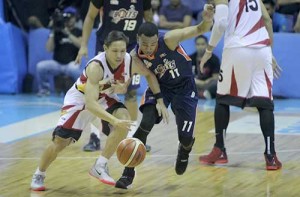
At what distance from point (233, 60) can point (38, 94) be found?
6.35 metres

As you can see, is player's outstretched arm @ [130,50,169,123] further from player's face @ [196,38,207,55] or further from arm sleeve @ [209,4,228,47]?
player's face @ [196,38,207,55]

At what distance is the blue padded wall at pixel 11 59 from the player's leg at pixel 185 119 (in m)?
6.81

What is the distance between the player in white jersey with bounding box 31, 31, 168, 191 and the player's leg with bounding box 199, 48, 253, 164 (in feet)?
3.42

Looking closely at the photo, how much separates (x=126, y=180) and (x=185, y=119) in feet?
2.50

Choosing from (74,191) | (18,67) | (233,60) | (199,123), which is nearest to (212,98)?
(199,123)

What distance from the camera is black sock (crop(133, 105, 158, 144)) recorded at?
7164mm

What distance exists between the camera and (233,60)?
313 inches

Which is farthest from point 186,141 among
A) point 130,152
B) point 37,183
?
point 37,183

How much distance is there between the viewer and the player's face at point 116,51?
22.6 feet

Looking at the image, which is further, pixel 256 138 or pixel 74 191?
pixel 256 138

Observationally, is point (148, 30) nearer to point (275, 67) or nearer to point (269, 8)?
point (275, 67)

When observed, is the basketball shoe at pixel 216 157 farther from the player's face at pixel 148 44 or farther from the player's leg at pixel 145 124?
the player's face at pixel 148 44

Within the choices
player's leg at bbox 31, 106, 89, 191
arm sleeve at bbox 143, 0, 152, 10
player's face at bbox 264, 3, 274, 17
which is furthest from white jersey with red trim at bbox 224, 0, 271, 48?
player's face at bbox 264, 3, 274, 17

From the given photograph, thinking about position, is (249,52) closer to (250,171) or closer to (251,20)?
(251,20)
